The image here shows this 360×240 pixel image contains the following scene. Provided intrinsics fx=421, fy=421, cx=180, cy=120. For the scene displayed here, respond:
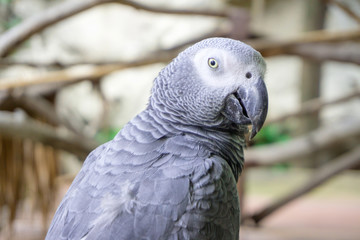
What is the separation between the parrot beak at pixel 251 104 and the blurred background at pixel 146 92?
0.40 metres

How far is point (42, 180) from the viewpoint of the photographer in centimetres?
243

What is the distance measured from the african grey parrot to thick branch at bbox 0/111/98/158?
828 millimetres

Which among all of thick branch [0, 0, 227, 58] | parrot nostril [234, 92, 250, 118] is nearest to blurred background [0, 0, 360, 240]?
thick branch [0, 0, 227, 58]

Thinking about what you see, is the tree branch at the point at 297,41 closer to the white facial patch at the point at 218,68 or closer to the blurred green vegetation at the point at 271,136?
the white facial patch at the point at 218,68

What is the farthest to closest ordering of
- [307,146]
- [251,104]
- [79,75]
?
1. [307,146]
2. [79,75]
3. [251,104]

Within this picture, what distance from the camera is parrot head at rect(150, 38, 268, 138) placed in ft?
3.09

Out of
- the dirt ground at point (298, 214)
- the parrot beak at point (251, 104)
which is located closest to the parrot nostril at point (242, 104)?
the parrot beak at point (251, 104)

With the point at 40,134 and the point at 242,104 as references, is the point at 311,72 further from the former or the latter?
the point at 242,104

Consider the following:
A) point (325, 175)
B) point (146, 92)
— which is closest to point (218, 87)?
point (325, 175)

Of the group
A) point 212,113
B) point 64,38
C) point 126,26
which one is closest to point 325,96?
point 126,26

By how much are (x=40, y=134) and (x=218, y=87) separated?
1130 mm

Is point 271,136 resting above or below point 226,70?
above

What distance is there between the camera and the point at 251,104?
3.06 feet

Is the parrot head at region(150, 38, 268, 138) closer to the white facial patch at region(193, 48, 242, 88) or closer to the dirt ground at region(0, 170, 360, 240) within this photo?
the white facial patch at region(193, 48, 242, 88)
